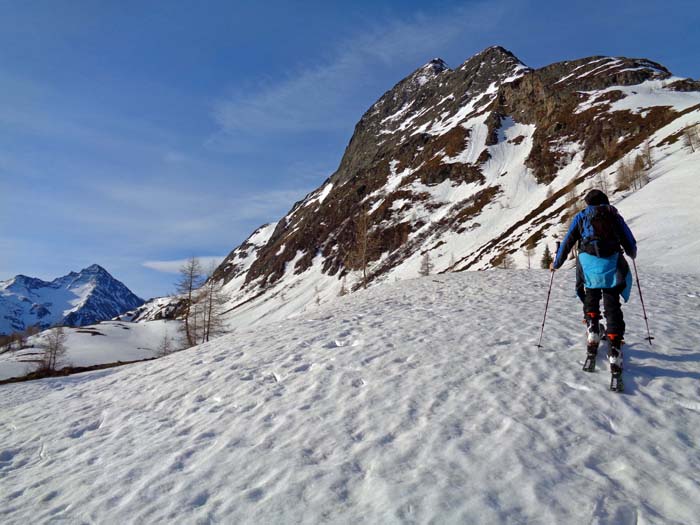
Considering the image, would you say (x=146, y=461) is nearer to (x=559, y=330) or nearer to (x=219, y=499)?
(x=219, y=499)

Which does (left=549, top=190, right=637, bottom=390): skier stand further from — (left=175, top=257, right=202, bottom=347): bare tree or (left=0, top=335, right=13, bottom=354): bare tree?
(left=0, top=335, right=13, bottom=354): bare tree

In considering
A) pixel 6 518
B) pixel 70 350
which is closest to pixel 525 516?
pixel 6 518

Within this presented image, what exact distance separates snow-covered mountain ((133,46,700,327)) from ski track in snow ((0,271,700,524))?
37337 millimetres

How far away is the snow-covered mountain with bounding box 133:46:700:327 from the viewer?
72.4 metres

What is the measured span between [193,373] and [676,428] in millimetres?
8607

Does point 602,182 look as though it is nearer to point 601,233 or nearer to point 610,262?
point 601,233

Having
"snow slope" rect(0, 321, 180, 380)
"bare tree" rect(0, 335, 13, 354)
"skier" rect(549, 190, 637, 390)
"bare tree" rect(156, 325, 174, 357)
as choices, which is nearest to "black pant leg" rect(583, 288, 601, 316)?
"skier" rect(549, 190, 637, 390)

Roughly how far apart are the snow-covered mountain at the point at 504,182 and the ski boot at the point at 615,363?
124ft

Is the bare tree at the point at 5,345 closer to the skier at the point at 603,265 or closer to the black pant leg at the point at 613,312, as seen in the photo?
the skier at the point at 603,265

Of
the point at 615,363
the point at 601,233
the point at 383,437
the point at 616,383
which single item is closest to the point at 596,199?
the point at 601,233

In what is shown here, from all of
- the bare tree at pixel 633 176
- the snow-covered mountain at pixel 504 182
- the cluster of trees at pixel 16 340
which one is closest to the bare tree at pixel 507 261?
the snow-covered mountain at pixel 504 182

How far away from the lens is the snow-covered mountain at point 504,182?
7244 cm

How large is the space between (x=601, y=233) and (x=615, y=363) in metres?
2.14

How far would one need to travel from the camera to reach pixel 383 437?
4.95m
